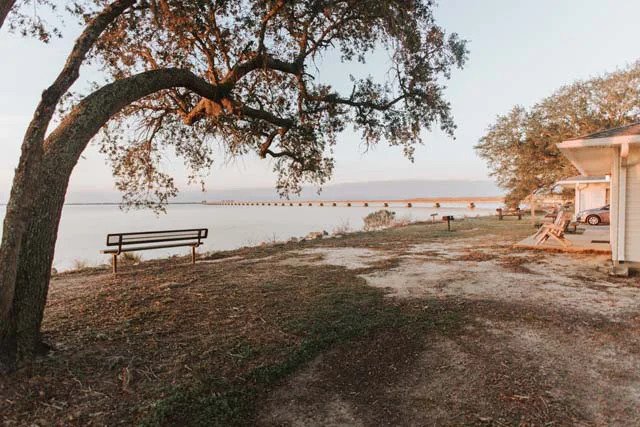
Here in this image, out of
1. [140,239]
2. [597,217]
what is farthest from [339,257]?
[597,217]

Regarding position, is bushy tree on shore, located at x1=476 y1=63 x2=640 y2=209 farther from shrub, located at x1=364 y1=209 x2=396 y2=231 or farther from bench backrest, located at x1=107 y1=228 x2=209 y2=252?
bench backrest, located at x1=107 y1=228 x2=209 y2=252

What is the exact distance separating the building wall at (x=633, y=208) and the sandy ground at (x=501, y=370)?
4.80 ft

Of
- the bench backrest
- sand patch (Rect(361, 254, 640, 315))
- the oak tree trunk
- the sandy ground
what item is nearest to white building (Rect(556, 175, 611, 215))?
sand patch (Rect(361, 254, 640, 315))

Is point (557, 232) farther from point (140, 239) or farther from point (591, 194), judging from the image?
point (591, 194)

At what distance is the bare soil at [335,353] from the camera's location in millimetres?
3010

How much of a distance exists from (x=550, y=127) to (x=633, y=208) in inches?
818

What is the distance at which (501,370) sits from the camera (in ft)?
12.1

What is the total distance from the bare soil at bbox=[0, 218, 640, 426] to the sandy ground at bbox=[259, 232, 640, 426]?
0.02 meters

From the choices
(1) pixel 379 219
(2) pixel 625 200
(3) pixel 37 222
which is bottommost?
(1) pixel 379 219

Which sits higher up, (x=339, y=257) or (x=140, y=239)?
(x=140, y=239)

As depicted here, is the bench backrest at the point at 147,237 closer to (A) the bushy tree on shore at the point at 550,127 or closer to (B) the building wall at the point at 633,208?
(B) the building wall at the point at 633,208

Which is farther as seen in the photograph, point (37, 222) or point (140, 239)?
point (140, 239)

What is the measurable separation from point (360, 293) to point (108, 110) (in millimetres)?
4632

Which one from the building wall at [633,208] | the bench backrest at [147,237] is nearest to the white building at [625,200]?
the building wall at [633,208]
